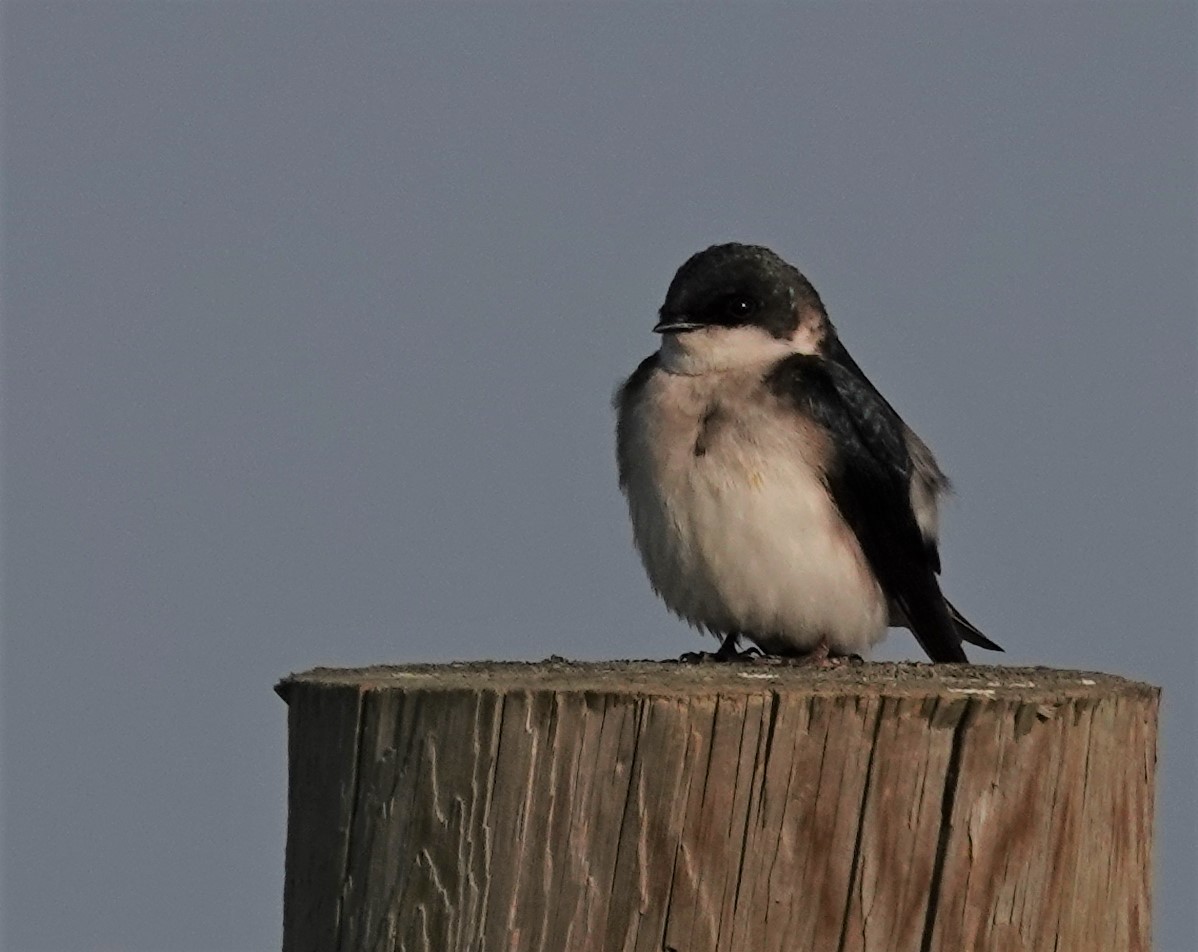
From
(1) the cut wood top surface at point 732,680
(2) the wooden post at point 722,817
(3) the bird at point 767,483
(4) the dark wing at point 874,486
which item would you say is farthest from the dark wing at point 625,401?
(2) the wooden post at point 722,817

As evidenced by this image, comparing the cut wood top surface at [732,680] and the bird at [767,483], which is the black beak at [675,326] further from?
the cut wood top surface at [732,680]

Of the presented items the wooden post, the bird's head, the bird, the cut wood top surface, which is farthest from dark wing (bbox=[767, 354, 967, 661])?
the wooden post

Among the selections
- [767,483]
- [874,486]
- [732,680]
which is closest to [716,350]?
[767,483]

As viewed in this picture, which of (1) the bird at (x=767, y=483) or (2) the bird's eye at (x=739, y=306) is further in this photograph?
(2) the bird's eye at (x=739, y=306)

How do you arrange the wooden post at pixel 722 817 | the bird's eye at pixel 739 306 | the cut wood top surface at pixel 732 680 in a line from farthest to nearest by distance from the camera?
the bird's eye at pixel 739 306
the cut wood top surface at pixel 732 680
the wooden post at pixel 722 817

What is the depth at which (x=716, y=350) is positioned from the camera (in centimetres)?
729

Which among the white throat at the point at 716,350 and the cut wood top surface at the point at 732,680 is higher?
the white throat at the point at 716,350

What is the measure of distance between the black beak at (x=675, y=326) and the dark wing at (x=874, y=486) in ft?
1.04

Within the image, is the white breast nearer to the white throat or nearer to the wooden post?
the white throat

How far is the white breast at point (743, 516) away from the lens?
22.9ft

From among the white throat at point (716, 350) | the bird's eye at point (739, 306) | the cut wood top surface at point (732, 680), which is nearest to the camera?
the cut wood top surface at point (732, 680)

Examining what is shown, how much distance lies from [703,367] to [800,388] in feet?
1.07

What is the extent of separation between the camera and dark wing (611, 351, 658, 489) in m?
7.34

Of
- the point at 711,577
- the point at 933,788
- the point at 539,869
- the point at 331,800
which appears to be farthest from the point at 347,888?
the point at 711,577
